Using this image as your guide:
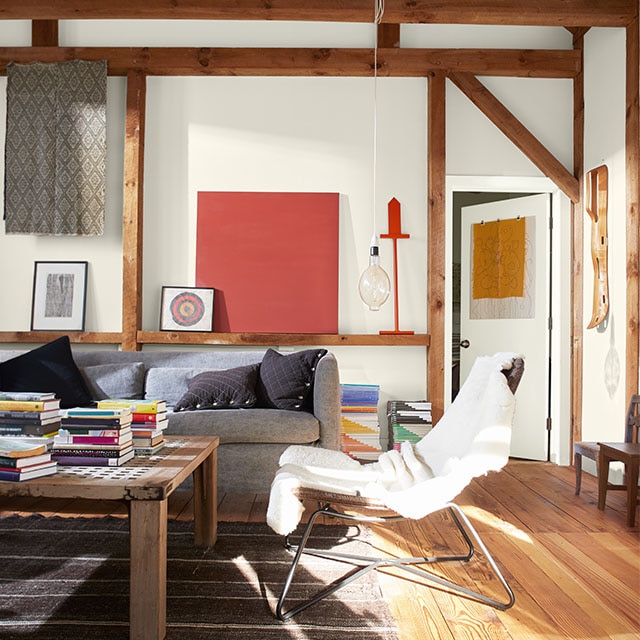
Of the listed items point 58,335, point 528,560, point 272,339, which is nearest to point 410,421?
point 272,339

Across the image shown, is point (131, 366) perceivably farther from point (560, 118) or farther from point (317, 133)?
point (560, 118)

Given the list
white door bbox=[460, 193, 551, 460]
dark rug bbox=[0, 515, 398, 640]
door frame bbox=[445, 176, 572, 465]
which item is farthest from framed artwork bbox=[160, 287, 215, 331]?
white door bbox=[460, 193, 551, 460]

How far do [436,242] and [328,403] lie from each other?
1.78 metres

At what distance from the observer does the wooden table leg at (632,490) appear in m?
3.05

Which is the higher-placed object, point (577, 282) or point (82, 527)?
point (577, 282)

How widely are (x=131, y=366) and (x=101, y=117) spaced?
1.97m

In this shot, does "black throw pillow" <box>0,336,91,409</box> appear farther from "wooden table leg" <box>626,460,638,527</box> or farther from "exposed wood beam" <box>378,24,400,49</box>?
"exposed wood beam" <box>378,24,400,49</box>

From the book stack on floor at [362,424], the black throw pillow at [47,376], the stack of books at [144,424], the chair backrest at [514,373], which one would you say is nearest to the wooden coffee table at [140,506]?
the stack of books at [144,424]

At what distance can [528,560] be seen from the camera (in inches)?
101

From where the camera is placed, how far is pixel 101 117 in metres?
4.67

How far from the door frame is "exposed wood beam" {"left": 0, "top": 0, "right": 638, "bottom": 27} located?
1.13 m

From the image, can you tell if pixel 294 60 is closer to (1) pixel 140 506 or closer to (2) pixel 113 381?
(2) pixel 113 381

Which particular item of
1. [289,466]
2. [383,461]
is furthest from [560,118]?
[289,466]

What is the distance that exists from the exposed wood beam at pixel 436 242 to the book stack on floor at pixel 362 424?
48cm
